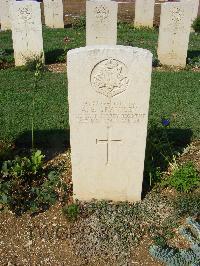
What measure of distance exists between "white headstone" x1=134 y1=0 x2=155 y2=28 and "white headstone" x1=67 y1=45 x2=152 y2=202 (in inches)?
492

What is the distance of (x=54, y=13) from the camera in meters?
15.7

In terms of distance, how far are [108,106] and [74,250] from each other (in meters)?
1.63

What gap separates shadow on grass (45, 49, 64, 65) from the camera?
10.9m

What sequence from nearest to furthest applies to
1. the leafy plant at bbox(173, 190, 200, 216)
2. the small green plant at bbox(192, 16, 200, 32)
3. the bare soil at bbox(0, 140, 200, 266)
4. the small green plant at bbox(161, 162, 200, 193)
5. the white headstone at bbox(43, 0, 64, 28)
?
the bare soil at bbox(0, 140, 200, 266), the leafy plant at bbox(173, 190, 200, 216), the small green plant at bbox(161, 162, 200, 193), the small green plant at bbox(192, 16, 200, 32), the white headstone at bbox(43, 0, 64, 28)

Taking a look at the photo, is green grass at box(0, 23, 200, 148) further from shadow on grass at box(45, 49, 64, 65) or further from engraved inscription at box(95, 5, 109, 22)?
engraved inscription at box(95, 5, 109, 22)

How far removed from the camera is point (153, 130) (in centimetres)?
547

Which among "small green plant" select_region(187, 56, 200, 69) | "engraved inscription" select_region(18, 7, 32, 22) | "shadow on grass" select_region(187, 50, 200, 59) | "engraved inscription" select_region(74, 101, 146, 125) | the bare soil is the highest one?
"engraved inscription" select_region(18, 7, 32, 22)

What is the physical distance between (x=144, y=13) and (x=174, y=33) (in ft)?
19.3

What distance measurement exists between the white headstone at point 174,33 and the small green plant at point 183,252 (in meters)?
7.25

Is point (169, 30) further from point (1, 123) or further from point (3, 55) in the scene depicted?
point (1, 123)

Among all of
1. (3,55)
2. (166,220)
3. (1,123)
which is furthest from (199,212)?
(3,55)

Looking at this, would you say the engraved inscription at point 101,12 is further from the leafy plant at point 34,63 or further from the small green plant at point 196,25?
the small green plant at point 196,25

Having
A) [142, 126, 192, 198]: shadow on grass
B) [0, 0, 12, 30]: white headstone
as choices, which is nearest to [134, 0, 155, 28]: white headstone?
[0, 0, 12, 30]: white headstone

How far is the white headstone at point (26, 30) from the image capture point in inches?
375
